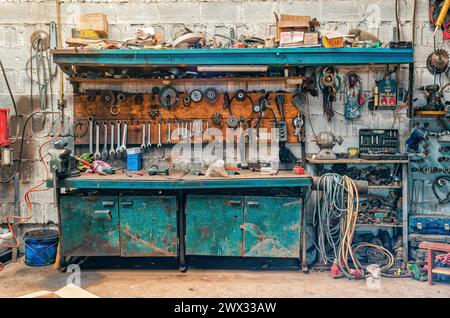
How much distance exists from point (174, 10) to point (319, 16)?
4.77 ft

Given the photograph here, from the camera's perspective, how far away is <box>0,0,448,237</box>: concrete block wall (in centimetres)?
390

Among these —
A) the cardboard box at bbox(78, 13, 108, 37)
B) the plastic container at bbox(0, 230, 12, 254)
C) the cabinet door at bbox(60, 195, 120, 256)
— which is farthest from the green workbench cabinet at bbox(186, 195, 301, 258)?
the cardboard box at bbox(78, 13, 108, 37)

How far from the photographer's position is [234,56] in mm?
3434

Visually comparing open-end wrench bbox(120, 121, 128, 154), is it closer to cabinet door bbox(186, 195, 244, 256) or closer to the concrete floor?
cabinet door bbox(186, 195, 244, 256)

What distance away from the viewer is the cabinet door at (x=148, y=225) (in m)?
3.35

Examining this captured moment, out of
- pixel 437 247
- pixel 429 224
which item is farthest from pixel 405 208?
pixel 437 247

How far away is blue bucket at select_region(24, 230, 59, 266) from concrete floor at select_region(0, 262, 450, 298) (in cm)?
10

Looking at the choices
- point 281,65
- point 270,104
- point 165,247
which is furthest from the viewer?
point 270,104

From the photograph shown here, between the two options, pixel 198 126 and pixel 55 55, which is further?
pixel 198 126

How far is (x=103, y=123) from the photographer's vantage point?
3.94 m

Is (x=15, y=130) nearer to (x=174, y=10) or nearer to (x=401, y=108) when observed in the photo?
(x=174, y=10)

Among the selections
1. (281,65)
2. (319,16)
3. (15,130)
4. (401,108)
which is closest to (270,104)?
(281,65)

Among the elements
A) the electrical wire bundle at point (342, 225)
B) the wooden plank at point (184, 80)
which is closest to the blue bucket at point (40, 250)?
the wooden plank at point (184, 80)

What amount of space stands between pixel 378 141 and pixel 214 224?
72.2 inches
